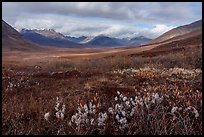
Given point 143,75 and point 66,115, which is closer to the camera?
point 66,115

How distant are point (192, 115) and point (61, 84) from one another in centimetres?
765

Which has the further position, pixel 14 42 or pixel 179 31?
pixel 179 31

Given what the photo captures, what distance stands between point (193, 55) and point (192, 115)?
1626cm

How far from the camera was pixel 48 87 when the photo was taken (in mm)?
12562

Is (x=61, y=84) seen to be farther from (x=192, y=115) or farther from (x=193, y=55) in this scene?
(x=193, y=55)

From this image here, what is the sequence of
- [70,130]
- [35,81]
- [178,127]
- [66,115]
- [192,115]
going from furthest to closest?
[35,81] < [66,115] < [192,115] < [70,130] < [178,127]

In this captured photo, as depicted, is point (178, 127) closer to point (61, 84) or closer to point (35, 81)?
point (61, 84)

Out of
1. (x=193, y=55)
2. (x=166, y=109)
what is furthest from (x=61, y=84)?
(x=193, y=55)

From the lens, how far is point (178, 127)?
5.26 metres

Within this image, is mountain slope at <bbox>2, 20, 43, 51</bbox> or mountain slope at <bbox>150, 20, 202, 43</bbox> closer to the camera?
mountain slope at <bbox>2, 20, 43, 51</bbox>

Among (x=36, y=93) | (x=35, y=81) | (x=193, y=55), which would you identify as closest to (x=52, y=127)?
(x=36, y=93)

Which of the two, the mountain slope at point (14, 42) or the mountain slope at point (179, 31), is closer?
the mountain slope at point (14, 42)

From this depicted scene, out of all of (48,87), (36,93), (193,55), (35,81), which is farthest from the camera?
(193,55)

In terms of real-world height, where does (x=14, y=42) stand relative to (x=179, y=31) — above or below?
below
